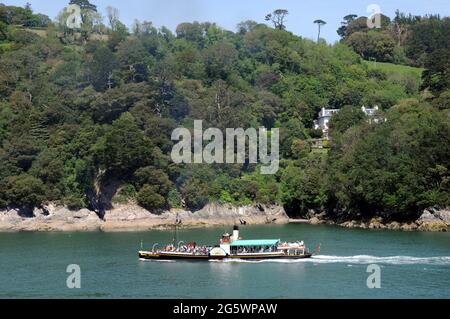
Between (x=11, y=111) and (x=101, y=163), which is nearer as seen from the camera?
(x=101, y=163)

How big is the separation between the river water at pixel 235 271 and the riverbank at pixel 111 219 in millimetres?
14400

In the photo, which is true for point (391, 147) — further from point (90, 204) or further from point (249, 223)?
point (90, 204)

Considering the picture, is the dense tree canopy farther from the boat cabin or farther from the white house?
the boat cabin

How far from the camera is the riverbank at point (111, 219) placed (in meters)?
85.6

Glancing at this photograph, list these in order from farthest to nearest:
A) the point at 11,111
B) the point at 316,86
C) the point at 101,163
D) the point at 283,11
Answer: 1. the point at 283,11
2. the point at 316,86
3. the point at 11,111
4. the point at 101,163

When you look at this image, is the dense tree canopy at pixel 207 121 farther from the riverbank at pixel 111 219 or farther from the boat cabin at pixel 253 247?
the boat cabin at pixel 253 247

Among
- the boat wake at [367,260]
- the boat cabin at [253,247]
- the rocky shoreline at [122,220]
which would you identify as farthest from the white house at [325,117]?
the boat wake at [367,260]

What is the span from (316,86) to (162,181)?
41833 millimetres

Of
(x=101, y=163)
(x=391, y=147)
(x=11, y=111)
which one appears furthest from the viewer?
(x=11, y=111)

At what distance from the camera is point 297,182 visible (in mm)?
92188

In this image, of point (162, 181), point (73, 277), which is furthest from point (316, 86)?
point (73, 277)

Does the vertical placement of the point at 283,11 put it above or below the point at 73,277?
above

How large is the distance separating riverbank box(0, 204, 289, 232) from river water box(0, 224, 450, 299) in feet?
47.2

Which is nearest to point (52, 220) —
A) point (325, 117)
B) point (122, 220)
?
point (122, 220)
